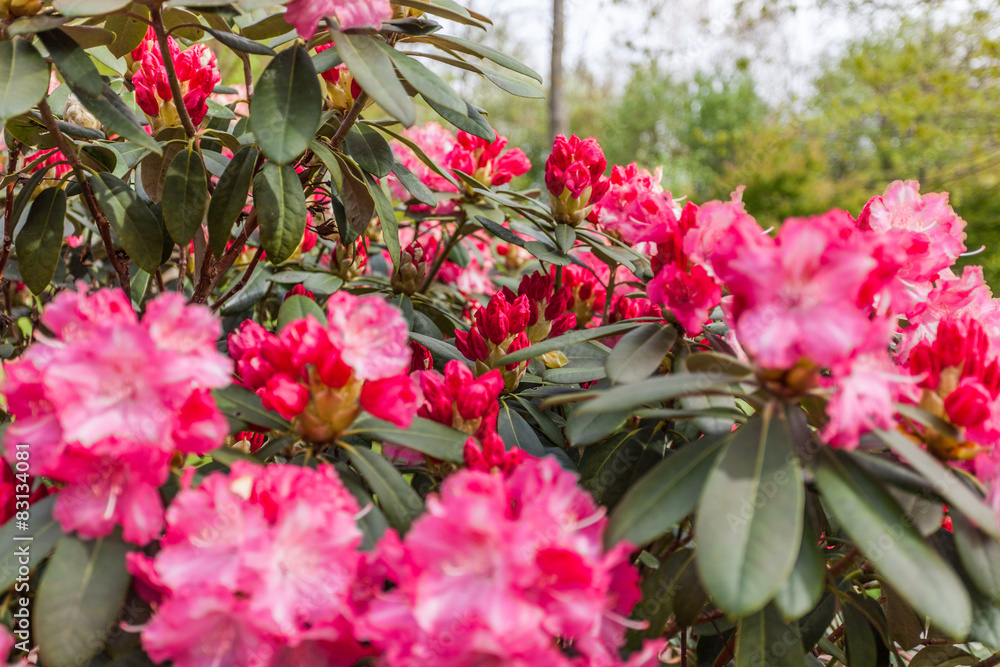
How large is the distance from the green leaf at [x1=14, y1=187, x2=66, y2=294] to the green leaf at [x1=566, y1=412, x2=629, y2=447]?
94cm

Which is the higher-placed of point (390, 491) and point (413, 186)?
point (413, 186)

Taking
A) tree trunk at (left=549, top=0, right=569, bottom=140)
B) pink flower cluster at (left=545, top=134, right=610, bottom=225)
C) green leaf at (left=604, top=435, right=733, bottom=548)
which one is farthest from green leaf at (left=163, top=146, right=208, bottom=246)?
tree trunk at (left=549, top=0, right=569, bottom=140)

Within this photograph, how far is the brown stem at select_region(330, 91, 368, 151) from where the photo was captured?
1.17 metres

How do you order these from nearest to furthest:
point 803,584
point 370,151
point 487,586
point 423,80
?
point 487,586, point 803,584, point 423,80, point 370,151

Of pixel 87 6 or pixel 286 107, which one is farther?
pixel 286 107

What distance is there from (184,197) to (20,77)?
0.27m

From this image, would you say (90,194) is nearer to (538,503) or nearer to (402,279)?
(402,279)

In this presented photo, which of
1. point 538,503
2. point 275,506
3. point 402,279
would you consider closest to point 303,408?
point 275,506

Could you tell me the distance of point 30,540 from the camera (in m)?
0.71

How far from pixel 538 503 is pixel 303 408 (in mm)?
309

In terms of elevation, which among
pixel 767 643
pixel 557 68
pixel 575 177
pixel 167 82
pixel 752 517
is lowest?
pixel 557 68

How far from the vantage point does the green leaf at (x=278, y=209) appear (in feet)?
3.50

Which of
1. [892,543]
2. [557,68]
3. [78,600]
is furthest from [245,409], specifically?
[557,68]

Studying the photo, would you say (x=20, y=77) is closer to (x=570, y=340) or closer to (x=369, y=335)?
(x=369, y=335)
